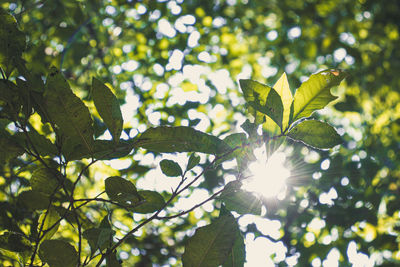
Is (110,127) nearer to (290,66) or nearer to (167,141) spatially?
(167,141)

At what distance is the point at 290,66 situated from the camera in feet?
10.0

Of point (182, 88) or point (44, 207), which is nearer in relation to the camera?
point (44, 207)

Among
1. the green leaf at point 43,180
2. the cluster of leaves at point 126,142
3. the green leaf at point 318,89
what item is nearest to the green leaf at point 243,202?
the cluster of leaves at point 126,142

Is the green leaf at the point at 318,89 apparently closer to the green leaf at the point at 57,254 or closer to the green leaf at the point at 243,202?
the green leaf at the point at 243,202

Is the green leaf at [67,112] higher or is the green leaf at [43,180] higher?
the green leaf at [67,112]

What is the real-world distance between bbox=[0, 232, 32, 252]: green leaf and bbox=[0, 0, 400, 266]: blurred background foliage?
0.61 feet

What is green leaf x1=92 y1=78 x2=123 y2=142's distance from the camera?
702 mm

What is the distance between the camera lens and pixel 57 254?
73cm

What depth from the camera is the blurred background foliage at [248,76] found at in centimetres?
139

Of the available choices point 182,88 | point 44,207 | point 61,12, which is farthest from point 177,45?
point 44,207

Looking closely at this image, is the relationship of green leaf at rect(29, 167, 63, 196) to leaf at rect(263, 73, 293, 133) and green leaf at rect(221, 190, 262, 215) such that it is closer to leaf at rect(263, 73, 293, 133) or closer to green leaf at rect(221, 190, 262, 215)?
green leaf at rect(221, 190, 262, 215)

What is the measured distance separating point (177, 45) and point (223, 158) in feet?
4.68

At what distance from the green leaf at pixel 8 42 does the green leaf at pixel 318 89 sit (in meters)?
0.70

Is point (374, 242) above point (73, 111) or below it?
below
